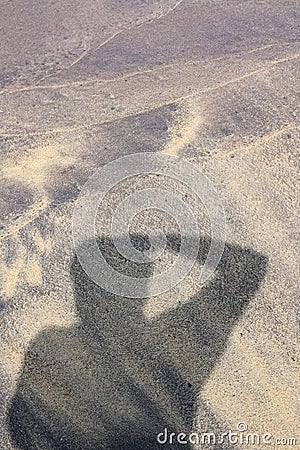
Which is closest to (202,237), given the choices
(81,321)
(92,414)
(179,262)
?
(179,262)

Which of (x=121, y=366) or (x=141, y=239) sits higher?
(x=141, y=239)

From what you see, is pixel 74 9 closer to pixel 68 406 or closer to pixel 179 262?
pixel 179 262

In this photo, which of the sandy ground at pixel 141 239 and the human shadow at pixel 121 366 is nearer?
the human shadow at pixel 121 366

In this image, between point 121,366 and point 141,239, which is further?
point 141,239

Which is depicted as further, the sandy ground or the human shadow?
the sandy ground
